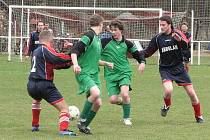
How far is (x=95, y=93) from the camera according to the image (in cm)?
942

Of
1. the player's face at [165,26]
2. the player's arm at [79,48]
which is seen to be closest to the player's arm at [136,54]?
the player's face at [165,26]

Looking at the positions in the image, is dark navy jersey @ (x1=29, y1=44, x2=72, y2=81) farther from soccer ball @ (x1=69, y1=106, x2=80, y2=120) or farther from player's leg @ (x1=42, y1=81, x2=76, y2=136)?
soccer ball @ (x1=69, y1=106, x2=80, y2=120)

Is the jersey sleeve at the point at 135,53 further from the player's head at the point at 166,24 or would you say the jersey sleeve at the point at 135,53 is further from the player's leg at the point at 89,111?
the player's leg at the point at 89,111

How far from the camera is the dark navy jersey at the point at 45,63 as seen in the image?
9.20m

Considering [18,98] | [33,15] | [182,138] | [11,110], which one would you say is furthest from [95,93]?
[33,15]

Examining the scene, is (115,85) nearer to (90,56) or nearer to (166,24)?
(166,24)

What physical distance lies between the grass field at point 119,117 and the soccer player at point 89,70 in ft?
A: 0.97

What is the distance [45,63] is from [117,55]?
2173 millimetres

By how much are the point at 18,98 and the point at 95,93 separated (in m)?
5.18

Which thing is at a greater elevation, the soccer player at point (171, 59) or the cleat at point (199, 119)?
the soccer player at point (171, 59)

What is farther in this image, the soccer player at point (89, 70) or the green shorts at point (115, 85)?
the green shorts at point (115, 85)

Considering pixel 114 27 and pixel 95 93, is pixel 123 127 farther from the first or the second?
pixel 114 27

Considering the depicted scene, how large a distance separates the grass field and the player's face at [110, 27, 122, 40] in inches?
56.4

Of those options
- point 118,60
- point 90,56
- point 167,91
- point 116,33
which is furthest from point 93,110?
point 167,91
